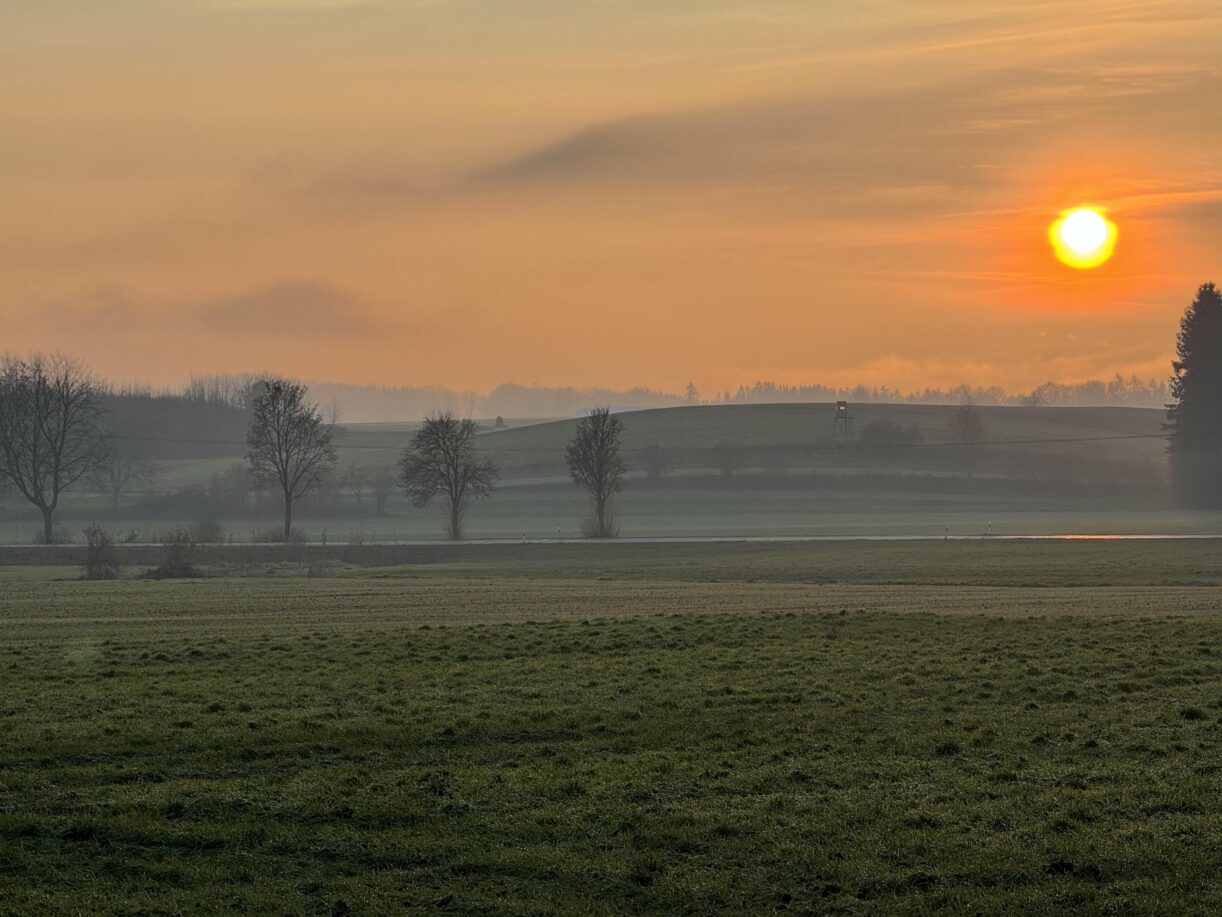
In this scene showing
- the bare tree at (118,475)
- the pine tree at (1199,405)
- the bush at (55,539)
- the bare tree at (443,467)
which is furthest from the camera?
the bare tree at (118,475)

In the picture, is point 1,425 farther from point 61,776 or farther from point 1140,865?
point 1140,865

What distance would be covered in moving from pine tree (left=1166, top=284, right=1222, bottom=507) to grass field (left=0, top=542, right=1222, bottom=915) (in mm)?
105324

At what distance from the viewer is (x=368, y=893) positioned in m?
12.6

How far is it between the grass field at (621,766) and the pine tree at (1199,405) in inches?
4147

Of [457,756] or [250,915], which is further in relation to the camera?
[457,756]

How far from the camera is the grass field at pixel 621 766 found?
12.8 meters

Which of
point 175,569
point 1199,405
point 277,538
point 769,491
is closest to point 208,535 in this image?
point 277,538

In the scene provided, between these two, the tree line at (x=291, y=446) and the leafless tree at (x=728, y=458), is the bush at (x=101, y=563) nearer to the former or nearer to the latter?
the tree line at (x=291, y=446)

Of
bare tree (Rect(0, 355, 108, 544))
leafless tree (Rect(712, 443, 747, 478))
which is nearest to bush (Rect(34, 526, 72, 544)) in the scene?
bare tree (Rect(0, 355, 108, 544))

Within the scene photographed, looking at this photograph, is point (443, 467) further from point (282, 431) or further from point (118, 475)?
point (118, 475)

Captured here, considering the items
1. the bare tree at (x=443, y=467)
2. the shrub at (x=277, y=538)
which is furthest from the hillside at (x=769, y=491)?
the bare tree at (x=443, y=467)

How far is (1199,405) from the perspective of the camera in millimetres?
130750

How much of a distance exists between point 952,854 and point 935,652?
1242 cm

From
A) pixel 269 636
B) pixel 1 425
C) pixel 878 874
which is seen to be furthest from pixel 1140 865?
pixel 1 425
